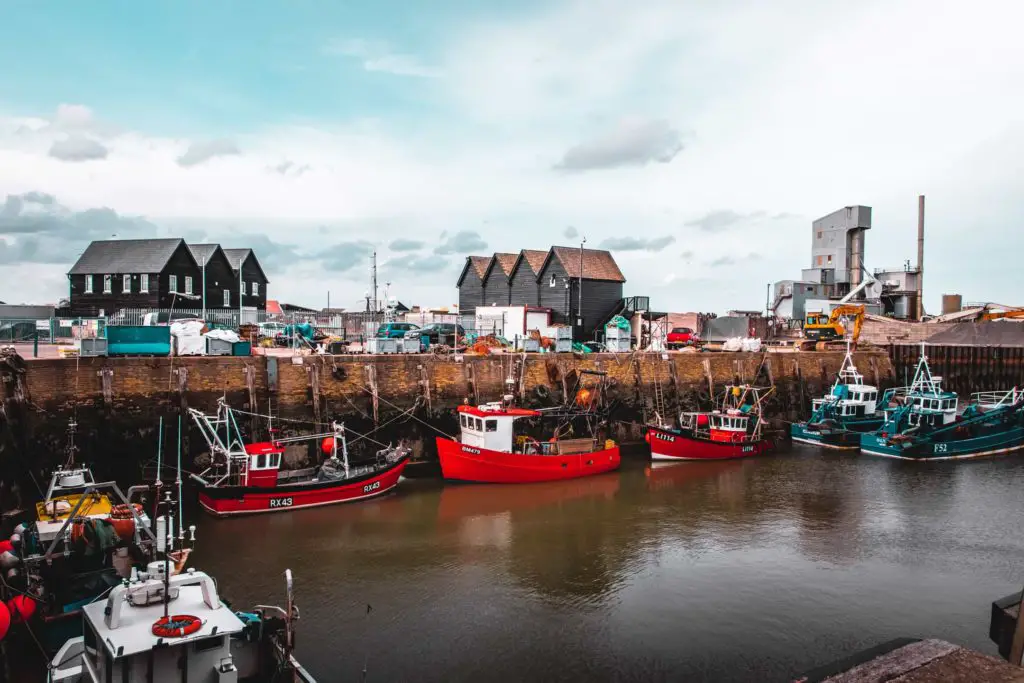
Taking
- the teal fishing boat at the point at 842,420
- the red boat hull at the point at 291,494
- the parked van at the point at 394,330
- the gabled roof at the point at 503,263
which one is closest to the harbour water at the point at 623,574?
the red boat hull at the point at 291,494

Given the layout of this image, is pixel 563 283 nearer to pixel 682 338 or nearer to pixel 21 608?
pixel 682 338

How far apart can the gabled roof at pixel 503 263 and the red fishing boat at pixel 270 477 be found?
25.6 meters

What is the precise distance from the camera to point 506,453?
23.2 metres

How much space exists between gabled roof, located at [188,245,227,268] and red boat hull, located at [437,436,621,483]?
89.5 feet

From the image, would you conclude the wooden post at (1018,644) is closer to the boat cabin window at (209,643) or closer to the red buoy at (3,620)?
the boat cabin window at (209,643)

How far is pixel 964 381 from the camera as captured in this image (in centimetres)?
3997

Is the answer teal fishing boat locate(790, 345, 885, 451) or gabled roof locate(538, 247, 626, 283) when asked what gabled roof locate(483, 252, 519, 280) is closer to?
gabled roof locate(538, 247, 626, 283)

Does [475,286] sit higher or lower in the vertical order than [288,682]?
higher

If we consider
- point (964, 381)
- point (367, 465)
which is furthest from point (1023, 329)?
point (367, 465)

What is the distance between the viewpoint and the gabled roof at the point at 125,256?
40.8 m

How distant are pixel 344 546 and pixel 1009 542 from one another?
1711 cm

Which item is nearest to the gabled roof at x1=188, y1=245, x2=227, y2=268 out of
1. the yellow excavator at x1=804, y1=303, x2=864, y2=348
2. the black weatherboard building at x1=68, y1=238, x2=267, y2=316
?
the black weatherboard building at x1=68, y1=238, x2=267, y2=316

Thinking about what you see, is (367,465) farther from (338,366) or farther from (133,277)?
(133,277)

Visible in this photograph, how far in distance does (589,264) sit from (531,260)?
12.5 feet
